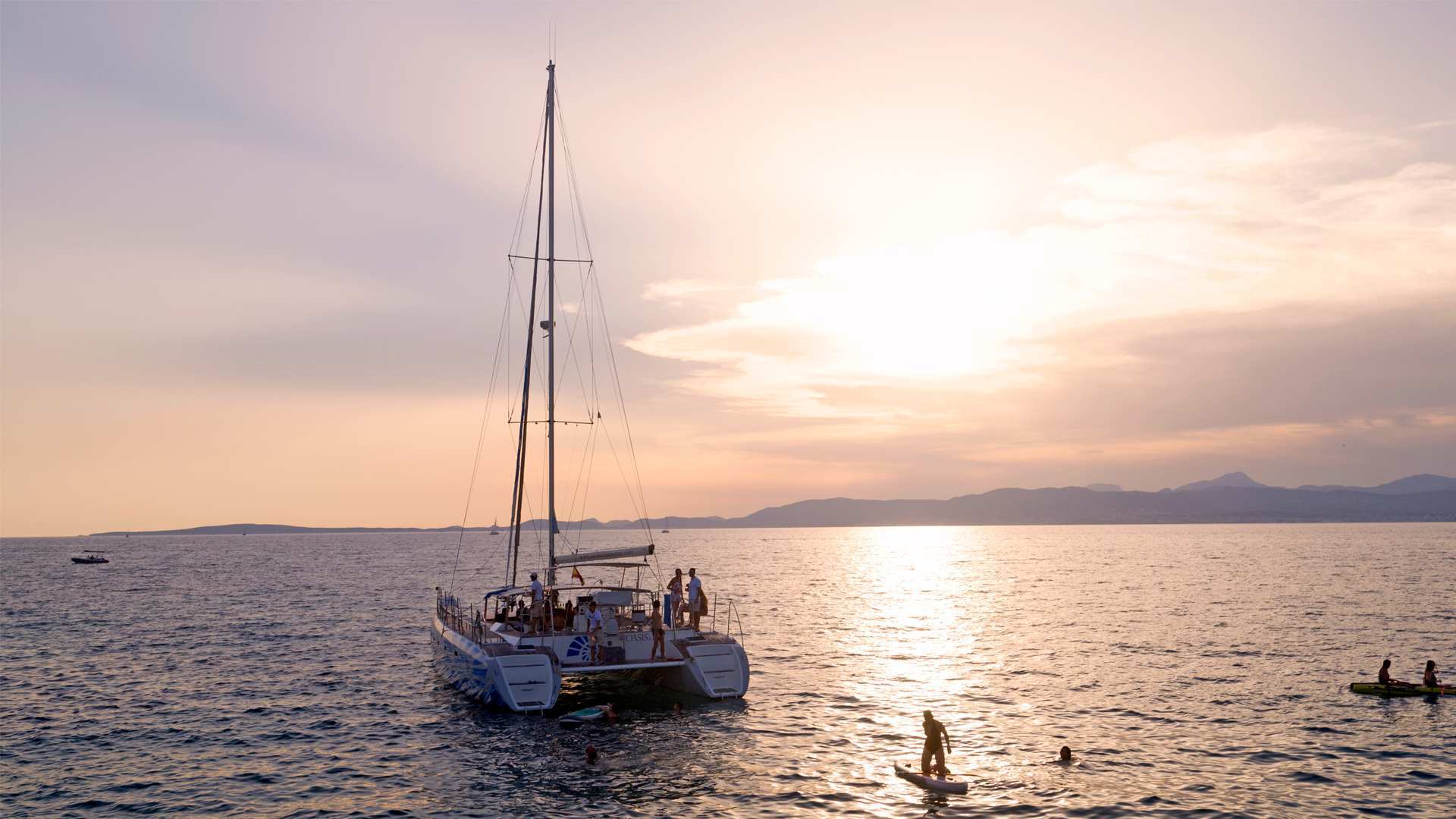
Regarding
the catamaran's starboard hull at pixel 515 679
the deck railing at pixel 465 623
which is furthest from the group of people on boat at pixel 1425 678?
→ the deck railing at pixel 465 623

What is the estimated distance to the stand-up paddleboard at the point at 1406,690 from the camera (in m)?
30.8

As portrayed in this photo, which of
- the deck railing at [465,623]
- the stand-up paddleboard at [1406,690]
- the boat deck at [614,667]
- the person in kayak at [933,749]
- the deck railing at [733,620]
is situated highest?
the deck railing at [465,623]

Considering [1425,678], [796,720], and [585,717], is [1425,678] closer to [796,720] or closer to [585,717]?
[796,720]

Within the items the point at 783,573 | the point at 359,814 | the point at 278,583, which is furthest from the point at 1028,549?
the point at 359,814

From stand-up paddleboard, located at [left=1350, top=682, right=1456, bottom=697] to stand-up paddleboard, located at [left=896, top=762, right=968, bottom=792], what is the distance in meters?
19.3

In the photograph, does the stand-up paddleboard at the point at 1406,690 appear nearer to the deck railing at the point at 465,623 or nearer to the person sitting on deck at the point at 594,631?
the person sitting on deck at the point at 594,631

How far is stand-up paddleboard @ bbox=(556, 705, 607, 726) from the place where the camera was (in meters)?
27.6

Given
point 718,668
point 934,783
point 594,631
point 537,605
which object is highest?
point 537,605

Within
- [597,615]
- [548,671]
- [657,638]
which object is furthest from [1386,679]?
[548,671]

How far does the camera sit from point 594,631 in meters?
28.6

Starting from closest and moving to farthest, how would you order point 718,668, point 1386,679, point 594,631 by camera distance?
point 594,631 < point 718,668 < point 1386,679

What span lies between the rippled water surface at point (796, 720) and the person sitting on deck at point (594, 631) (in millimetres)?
2299

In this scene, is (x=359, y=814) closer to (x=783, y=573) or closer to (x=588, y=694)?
(x=588, y=694)

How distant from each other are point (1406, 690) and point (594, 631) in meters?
26.2
